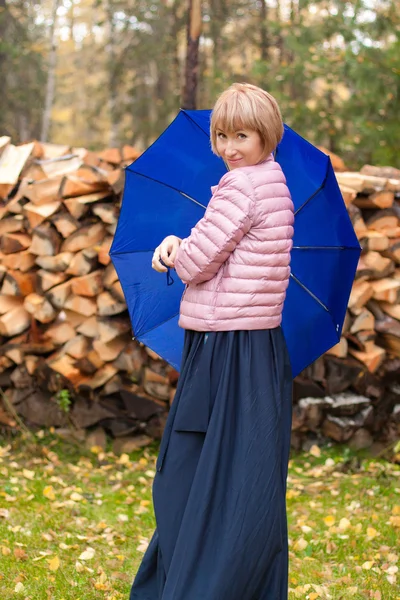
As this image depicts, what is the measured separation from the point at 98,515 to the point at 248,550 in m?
1.78

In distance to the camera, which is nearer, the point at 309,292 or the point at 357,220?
the point at 309,292

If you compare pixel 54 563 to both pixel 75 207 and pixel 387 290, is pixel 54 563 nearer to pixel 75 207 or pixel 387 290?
pixel 75 207

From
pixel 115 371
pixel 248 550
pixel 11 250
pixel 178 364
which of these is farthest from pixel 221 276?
pixel 11 250

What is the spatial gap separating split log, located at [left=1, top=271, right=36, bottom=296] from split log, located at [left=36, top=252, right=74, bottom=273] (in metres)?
0.17

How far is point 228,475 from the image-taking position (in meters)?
2.40

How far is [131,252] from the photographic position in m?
2.96

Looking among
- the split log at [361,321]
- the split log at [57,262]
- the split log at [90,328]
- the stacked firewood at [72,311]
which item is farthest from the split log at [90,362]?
the split log at [361,321]

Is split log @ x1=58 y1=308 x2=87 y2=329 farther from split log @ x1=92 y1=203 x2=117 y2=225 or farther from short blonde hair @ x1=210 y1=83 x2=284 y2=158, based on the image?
short blonde hair @ x1=210 y1=83 x2=284 y2=158

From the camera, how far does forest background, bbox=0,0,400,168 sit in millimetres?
7410

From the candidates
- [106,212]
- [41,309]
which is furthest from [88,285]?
[106,212]

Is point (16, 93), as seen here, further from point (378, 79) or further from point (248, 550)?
point (248, 550)

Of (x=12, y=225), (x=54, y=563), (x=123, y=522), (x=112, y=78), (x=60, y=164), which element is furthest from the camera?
→ (x=112, y=78)

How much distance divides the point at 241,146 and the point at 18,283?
121 inches

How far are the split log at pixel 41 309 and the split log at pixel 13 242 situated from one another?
367mm
